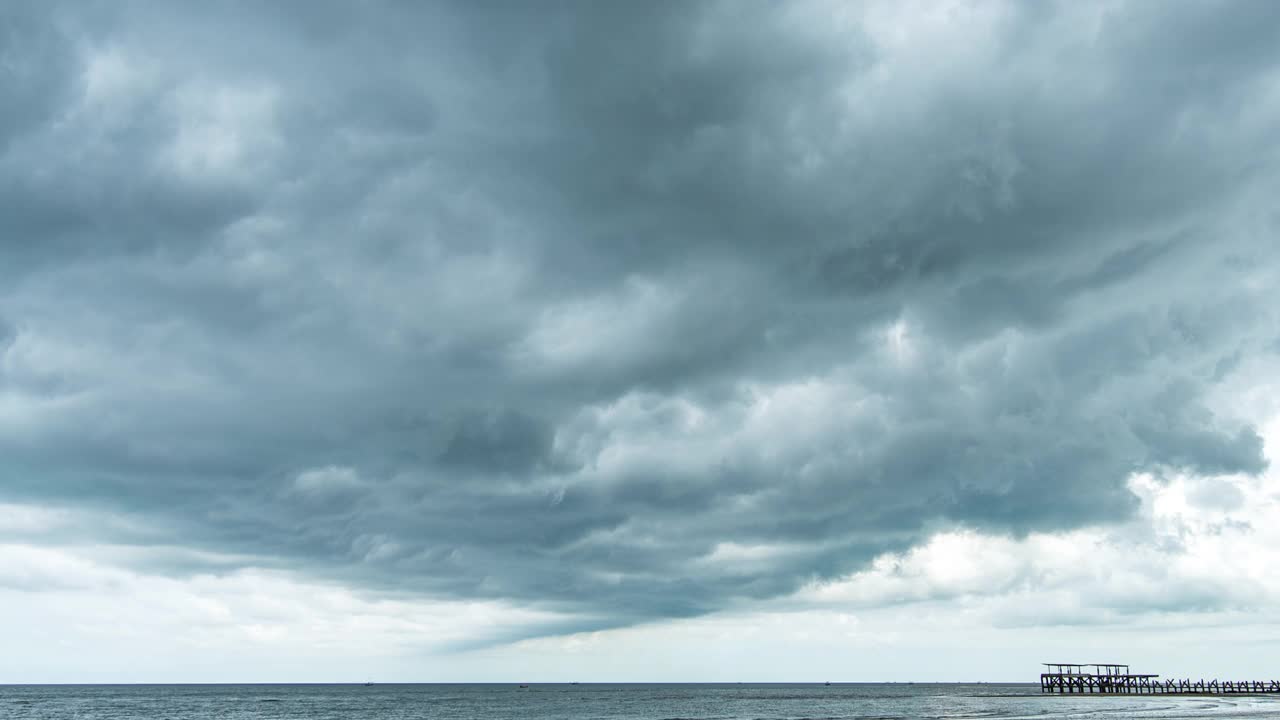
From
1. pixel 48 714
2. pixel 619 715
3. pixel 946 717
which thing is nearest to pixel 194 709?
pixel 48 714

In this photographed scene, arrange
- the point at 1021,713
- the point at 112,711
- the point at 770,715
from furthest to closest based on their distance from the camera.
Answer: the point at 112,711 → the point at 770,715 → the point at 1021,713

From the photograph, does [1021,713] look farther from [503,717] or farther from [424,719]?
[424,719]

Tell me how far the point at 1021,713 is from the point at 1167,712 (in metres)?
16.9

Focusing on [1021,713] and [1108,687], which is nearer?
[1021,713]

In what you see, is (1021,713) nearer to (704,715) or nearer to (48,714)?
(704,715)

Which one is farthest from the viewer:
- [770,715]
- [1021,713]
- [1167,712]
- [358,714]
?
[358,714]

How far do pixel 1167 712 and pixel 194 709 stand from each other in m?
164

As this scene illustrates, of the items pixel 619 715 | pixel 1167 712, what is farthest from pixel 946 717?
pixel 619 715

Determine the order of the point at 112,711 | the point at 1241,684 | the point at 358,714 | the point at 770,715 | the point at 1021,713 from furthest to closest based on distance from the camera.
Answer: the point at 1241,684
the point at 112,711
the point at 358,714
the point at 770,715
the point at 1021,713

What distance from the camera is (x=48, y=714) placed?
6432 inches

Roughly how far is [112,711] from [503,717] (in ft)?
255

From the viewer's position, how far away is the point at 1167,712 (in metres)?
116

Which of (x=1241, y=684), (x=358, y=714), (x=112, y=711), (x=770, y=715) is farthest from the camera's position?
(x=1241, y=684)

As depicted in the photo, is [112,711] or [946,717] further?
[112,711]
